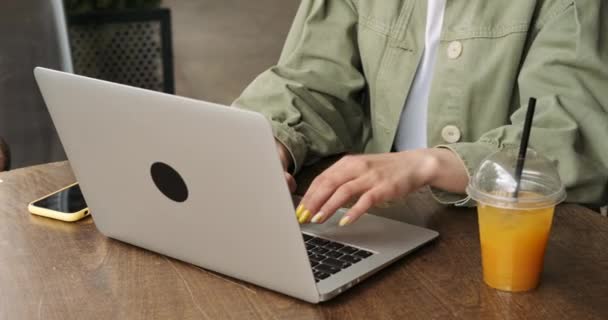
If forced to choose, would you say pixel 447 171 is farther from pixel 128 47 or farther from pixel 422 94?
pixel 128 47

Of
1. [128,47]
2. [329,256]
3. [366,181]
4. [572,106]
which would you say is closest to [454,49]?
[572,106]

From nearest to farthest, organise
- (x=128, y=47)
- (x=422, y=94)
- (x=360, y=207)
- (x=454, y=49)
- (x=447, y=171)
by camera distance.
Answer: (x=360, y=207) < (x=447, y=171) < (x=454, y=49) < (x=422, y=94) < (x=128, y=47)

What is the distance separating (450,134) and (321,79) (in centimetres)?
25

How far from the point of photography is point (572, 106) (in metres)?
1.31

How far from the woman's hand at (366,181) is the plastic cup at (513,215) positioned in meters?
0.14

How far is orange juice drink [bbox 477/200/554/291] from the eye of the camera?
39.9 inches

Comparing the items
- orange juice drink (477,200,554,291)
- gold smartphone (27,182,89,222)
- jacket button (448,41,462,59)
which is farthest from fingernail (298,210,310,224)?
jacket button (448,41,462,59)

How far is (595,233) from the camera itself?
1.20 meters

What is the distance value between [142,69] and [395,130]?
1.96m

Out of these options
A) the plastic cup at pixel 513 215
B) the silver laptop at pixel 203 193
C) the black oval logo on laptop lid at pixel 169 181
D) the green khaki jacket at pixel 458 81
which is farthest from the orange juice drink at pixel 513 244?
the black oval logo on laptop lid at pixel 169 181

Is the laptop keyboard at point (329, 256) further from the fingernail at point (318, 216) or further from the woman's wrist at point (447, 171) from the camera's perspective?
the woman's wrist at point (447, 171)

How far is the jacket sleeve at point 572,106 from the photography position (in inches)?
Result: 50.6

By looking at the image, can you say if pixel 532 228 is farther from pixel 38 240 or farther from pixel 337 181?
pixel 38 240

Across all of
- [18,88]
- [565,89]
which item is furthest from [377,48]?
[18,88]
